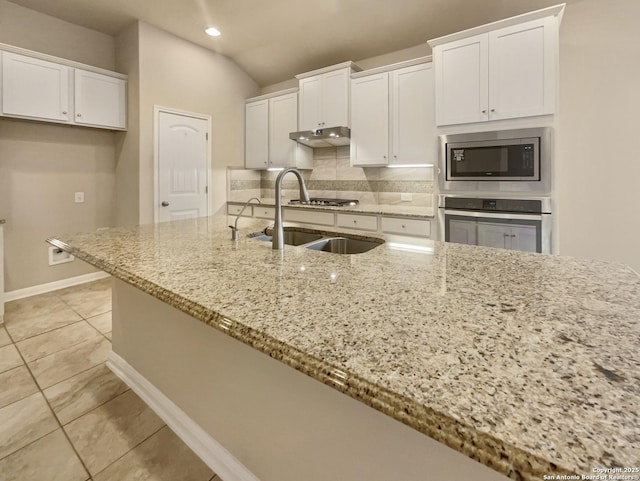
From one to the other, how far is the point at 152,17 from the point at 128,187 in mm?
1870

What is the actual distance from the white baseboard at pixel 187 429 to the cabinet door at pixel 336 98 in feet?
10.5

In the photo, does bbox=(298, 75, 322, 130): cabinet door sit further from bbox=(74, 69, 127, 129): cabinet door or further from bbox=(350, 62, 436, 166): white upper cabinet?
bbox=(74, 69, 127, 129): cabinet door

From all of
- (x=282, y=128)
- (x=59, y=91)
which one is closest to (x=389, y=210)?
(x=282, y=128)

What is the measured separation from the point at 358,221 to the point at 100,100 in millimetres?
3139

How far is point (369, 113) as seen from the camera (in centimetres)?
362

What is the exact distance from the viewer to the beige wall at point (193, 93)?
12.0ft

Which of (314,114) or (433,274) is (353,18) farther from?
(433,274)

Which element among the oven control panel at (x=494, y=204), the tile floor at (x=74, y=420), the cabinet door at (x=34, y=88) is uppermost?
the cabinet door at (x=34, y=88)

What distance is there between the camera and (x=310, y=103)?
4074 millimetres

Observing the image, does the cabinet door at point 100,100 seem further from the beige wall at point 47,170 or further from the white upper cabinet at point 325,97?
the white upper cabinet at point 325,97

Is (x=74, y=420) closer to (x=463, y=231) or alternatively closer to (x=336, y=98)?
(x=463, y=231)

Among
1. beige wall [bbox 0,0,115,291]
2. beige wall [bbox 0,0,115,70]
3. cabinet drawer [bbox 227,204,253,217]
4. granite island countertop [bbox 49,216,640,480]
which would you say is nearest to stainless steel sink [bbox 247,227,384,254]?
granite island countertop [bbox 49,216,640,480]

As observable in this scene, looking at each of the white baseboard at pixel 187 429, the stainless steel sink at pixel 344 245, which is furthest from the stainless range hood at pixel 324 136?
the white baseboard at pixel 187 429

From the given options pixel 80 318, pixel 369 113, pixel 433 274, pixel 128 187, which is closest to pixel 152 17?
pixel 128 187
